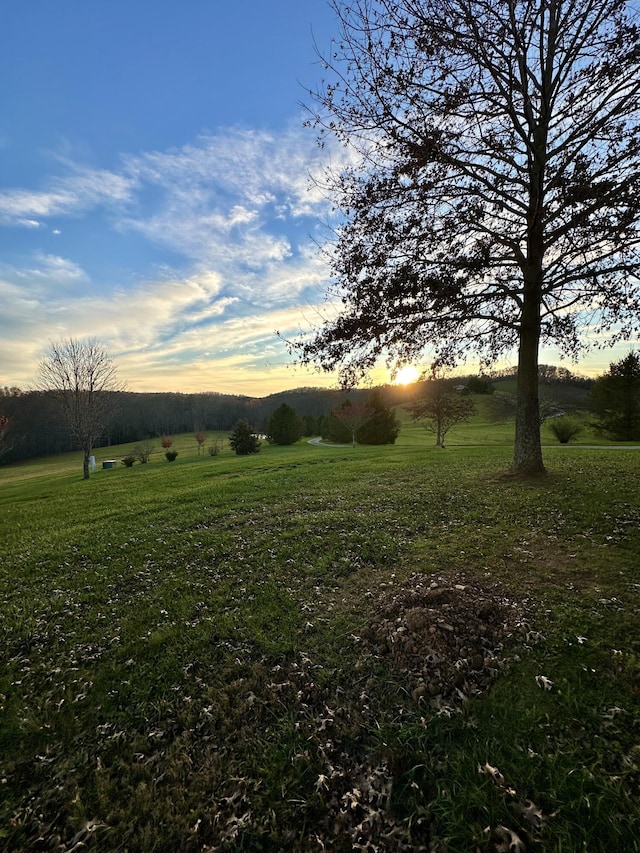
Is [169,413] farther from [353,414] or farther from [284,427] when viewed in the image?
[353,414]

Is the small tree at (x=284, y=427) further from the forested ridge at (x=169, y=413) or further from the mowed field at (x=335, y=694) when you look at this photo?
the mowed field at (x=335, y=694)

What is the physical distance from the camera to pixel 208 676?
401 cm

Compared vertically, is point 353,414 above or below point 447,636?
above

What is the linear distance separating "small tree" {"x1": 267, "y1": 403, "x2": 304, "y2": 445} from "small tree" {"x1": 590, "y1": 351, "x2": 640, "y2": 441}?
115ft

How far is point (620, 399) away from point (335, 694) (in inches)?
1633

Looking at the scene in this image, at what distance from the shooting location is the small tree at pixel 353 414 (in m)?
43.2

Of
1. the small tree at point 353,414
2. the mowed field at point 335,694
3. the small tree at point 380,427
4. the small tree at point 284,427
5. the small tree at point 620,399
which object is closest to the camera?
the mowed field at point 335,694

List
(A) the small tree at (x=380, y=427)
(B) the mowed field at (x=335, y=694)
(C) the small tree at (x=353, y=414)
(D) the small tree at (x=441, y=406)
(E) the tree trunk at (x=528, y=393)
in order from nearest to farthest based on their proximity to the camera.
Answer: (B) the mowed field at (x=335, y=694), (E) the tree trunk at (x=528, y=393), (D) the small tree at (x=441, y=406), (C) the small tree at (x=353, y=414), (A) the small tree at (x=380, y=427)

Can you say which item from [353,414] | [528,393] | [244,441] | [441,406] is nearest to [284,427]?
[244,441]

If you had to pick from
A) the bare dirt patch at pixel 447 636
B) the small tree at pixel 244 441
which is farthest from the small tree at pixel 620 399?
the bare dirt patch at pixel 447 636

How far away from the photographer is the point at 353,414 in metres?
43.8

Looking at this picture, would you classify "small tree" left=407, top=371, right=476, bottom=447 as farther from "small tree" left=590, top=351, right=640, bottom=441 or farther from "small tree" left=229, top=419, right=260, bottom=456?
"small tree" left=229, top=419, right=260, bottom=456

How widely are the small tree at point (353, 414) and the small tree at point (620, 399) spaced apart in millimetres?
22426

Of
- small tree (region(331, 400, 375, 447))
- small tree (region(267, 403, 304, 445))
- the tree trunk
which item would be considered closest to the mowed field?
the tree trunk
